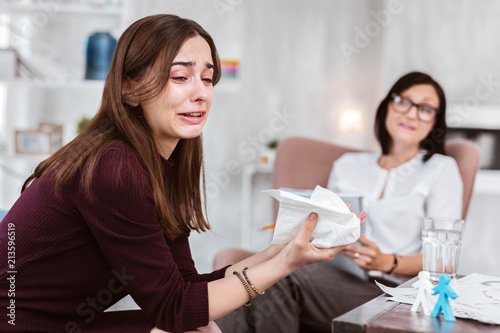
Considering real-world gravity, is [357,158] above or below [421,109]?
below

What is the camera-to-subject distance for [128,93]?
1.16m

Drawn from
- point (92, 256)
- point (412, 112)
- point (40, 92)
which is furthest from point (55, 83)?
point (92, 256)

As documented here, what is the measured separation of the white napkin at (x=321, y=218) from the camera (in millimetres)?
975

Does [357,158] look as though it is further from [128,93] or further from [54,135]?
[54,135]

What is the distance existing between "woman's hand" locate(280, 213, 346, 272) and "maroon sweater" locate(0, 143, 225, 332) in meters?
0.17

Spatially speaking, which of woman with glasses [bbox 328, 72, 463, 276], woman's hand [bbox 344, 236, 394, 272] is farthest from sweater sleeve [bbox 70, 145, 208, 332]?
woman with glasses [bbox 328, 72, 463, 276]

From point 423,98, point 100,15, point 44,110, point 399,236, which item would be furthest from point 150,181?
point 44,110

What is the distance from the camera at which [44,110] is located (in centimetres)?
424

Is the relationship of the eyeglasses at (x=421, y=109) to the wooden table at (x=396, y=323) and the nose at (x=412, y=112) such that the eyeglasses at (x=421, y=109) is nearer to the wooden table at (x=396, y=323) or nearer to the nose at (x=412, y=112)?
the nose at (x=412, y=112)

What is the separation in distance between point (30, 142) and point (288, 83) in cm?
249

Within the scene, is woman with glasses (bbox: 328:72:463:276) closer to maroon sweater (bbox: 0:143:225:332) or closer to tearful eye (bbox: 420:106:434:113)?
tearful eye (bbox: 420:106:434:113)

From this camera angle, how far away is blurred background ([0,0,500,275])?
13.2 feet

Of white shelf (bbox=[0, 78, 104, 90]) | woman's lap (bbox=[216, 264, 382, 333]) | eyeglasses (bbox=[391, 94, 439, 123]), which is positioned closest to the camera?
woman's lap (bbox=[216, 264, 382, 333])

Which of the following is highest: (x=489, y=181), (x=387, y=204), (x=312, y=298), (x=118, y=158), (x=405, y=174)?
(x=118, y=158)
